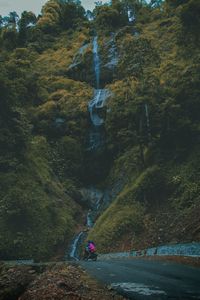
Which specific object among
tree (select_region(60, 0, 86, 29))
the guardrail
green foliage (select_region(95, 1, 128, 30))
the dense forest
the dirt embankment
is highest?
tree (select_region(60, 0, 86, 29))

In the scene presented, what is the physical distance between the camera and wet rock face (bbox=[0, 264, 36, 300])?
12414 mm

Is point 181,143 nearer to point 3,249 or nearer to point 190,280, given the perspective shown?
point 3,249

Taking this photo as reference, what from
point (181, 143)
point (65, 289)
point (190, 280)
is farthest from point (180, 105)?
point (65, 289)

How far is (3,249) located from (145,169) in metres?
14.6

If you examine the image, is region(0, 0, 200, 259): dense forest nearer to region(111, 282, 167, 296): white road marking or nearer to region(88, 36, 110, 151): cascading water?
region(88, 36, 110, 151): cascading water

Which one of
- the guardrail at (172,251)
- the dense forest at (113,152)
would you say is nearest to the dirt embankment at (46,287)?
the guardrail at (172,251)

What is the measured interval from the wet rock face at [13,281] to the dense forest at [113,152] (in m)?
12.6

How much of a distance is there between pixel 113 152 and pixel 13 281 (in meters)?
38.3

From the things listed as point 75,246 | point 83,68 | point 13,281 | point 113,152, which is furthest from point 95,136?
point 13,281

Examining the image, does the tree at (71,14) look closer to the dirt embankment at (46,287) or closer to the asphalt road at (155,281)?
the asphalt road at (155,281)

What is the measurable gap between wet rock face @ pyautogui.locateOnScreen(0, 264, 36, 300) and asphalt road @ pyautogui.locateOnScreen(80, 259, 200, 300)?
271 cm

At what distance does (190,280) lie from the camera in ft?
45.5

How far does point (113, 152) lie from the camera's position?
50844 millimetres

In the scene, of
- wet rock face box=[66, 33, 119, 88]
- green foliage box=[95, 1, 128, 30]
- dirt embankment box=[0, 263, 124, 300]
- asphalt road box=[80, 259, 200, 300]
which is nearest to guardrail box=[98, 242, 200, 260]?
asphalt road box=[80, 259, 200, 300]
